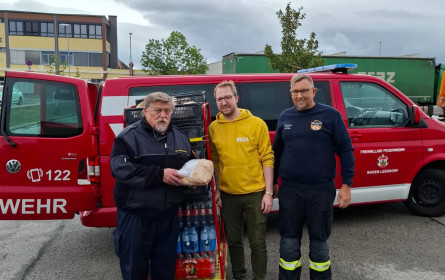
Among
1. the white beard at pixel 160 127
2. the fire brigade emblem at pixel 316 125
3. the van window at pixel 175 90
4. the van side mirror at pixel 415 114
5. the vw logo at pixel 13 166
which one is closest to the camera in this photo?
the white beard at pixel 160 127

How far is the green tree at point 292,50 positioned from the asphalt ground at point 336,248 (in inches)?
506

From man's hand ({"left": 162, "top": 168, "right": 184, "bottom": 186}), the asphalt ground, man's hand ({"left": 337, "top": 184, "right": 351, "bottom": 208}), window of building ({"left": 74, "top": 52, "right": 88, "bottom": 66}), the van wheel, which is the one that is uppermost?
window of building ({"left": 74, "top": 52, "right": 88, "bottom": 66})

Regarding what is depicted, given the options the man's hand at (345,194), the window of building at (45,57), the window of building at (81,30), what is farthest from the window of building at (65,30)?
the man's hand at (345,194)

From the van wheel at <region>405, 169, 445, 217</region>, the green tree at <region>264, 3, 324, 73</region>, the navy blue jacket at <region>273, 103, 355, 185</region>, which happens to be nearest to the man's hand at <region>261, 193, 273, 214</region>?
the navy blue jacket at <region>273, 103, 355, 185</region>

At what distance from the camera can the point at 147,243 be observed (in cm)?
266

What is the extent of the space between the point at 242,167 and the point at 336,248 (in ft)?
6.33

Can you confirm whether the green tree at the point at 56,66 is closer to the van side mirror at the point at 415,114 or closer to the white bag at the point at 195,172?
the van side mirror at the point at 415,114

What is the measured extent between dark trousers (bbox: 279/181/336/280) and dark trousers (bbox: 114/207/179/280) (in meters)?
0.91

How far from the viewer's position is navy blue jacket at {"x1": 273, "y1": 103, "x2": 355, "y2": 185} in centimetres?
295

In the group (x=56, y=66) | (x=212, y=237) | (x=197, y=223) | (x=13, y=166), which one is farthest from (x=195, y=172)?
(x=56, y=66)

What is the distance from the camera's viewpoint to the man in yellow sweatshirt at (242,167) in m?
3.05

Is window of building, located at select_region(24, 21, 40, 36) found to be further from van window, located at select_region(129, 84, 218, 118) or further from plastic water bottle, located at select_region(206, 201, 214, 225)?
plastic water bottle, located at select_region(206, 201, 214, 225)

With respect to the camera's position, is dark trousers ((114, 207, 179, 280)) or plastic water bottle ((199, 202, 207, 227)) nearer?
dark trousers ((114, 207, 179, 280))

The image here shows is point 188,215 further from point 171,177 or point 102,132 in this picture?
point 102,132
